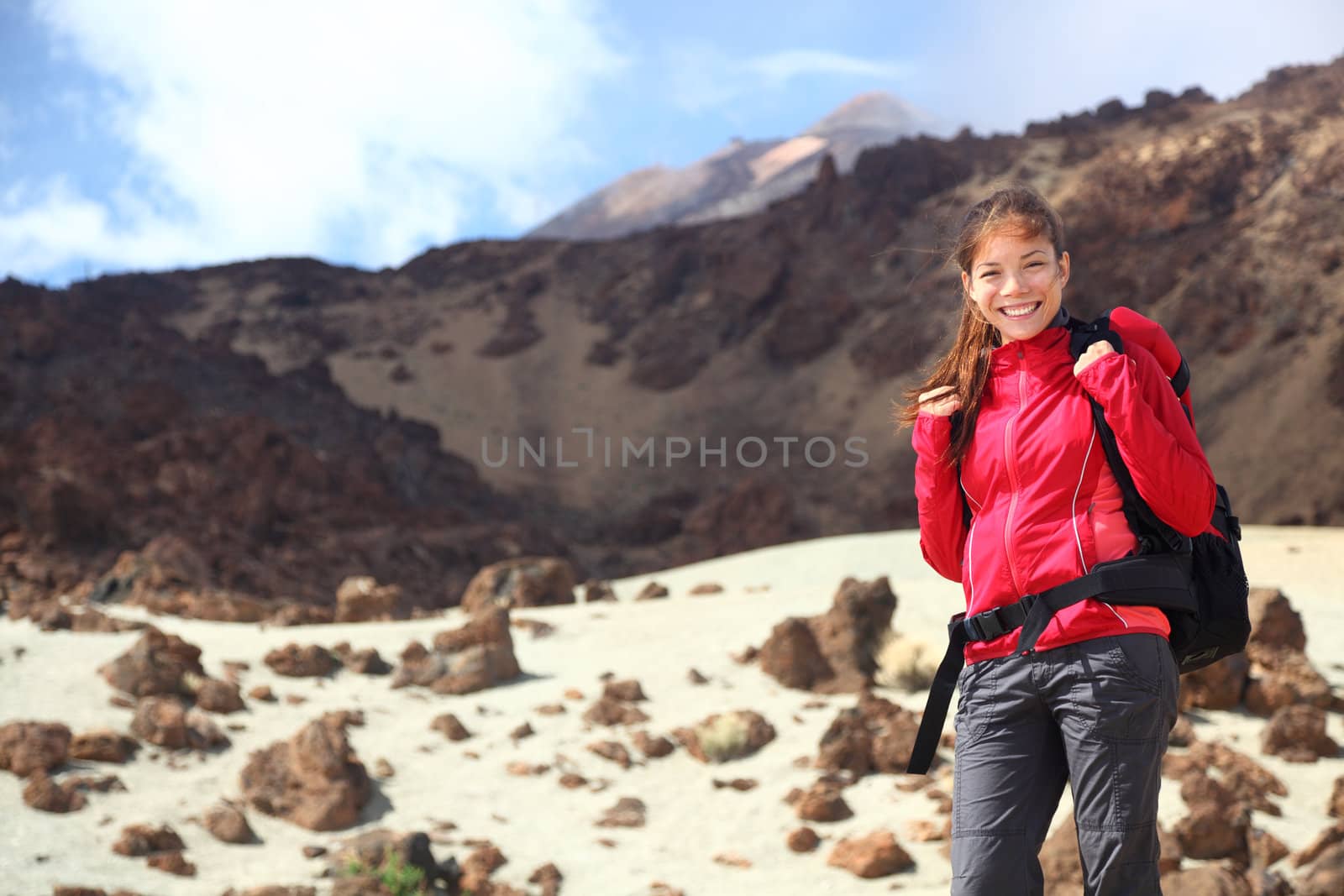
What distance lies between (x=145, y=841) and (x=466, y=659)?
3066 mm

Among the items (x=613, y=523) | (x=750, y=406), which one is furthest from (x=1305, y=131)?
(x=613, y=523)

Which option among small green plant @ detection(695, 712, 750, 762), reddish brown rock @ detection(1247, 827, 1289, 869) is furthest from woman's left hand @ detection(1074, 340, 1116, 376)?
small green plant @ detection(695, 712, 750, 762)

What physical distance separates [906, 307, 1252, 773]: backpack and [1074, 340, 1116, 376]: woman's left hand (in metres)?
0.03

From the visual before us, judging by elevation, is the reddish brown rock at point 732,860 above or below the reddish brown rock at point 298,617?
below

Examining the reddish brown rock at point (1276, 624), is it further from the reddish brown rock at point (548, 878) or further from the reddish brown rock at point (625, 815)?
the reddish brown rock at point (548, 878)

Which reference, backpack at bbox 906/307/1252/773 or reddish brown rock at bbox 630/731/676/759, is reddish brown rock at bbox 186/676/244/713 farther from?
backpack at bbox 906/307/1252/773

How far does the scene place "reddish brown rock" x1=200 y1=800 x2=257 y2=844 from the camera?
228 inches

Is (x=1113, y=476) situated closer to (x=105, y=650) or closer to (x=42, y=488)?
(x=105, y=650)

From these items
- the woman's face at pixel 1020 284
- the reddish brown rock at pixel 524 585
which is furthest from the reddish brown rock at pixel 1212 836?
the reddish brown rock at pixel 524 585

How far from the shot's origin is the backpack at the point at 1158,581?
193cm

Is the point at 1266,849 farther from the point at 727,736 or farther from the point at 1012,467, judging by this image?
the point at 1012,467

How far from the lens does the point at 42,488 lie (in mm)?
14758

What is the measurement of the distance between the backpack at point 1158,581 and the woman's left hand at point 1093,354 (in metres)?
0.03

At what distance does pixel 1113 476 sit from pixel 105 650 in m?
7.67
